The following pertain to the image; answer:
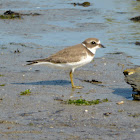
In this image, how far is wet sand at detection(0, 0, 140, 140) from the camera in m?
5.86

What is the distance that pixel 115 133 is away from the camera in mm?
5777

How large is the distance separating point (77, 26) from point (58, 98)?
26.2ft

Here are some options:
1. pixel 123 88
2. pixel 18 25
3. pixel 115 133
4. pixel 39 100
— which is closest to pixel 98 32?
pixel 18 25

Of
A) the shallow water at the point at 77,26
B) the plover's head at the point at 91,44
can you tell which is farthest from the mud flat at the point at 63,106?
the shallow water at the point at 77,26

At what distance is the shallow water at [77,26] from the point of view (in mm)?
12570

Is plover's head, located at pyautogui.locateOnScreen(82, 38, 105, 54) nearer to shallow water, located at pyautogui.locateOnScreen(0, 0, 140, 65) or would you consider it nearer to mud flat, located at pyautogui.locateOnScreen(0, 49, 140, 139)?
mud flat, located at pyautogui.locateOnScreen(0, 49, 140, 139)

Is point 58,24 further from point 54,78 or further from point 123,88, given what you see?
point 123,88

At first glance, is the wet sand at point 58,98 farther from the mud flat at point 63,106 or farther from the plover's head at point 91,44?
the plover's head at point 91,44

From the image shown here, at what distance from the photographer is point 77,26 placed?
15.2 meters

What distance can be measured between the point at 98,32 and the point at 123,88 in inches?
Answer: 235

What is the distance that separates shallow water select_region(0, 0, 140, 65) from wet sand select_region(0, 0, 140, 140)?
12.0 inches

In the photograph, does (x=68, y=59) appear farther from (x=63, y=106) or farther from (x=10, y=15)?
(x=10, y=15)

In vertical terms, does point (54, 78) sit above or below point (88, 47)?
below

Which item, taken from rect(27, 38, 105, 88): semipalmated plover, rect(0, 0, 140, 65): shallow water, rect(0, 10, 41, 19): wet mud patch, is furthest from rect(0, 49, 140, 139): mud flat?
rect(0, 10, 41, 19): wet mud patch
